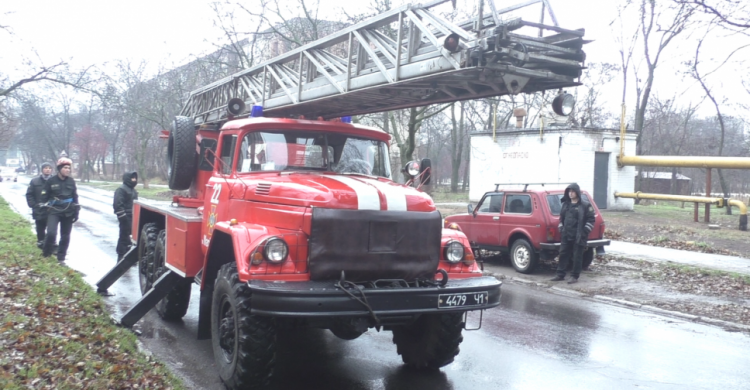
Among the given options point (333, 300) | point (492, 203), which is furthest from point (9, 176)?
point (333, 300)

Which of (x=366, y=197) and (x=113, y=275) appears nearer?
(x=366, y=197)

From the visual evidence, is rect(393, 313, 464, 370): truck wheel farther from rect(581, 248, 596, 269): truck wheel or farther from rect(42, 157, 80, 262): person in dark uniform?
rect(581, 248, 596, 269): truck wheel

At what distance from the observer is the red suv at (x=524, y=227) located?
39.7ft

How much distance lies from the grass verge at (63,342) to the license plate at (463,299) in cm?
232

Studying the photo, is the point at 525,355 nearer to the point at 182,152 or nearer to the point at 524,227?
the point at 182,152

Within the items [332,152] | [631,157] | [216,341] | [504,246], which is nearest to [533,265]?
[504,246]

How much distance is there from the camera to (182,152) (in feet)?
25.3

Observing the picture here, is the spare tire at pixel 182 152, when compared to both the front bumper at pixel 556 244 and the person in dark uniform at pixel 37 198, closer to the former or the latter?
the person in dark uniform at pixel 37 198

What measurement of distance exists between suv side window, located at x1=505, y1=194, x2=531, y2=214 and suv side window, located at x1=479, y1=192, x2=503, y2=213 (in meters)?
0.22

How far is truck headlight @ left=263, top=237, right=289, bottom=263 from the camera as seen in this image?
16.3 ft

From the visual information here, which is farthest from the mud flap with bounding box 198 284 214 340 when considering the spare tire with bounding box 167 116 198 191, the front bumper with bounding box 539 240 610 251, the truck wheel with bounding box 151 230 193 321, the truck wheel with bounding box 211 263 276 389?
the front bumper with bounding box 539 240 610 251

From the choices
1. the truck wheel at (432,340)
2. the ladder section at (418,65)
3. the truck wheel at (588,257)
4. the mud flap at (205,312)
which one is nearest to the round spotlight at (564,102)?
the ladder section at (418,65)

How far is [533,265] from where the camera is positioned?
12.4 m

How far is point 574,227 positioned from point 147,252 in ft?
24.2
